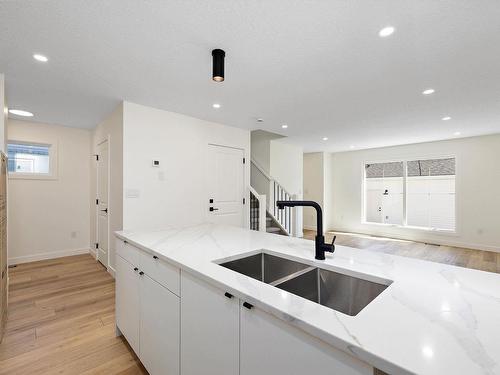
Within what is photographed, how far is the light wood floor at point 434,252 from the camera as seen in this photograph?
4.37 metres

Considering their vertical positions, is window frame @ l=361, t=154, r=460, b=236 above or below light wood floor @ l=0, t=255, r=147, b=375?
above

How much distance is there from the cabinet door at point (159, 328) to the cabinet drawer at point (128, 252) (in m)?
0.16

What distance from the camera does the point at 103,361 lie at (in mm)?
1835

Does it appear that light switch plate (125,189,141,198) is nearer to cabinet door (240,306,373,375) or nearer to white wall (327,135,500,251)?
cabinet door (240,306,373,375)

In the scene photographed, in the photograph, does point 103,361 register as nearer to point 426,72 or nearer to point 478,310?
point 478,310

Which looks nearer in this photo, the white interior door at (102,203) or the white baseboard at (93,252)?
the white interior door at (102,203)

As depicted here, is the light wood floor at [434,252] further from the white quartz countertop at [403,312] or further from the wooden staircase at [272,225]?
the white quartz countertop at [403,312]

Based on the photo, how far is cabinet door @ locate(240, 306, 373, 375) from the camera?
0.65 meters

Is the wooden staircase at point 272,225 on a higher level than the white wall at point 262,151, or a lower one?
lower

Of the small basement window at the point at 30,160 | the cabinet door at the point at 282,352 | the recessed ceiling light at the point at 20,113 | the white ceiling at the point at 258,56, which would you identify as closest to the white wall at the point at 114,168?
the white ceiling at the point at 258,56

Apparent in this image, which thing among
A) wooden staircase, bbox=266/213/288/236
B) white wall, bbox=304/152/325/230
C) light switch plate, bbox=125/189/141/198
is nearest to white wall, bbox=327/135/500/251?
white wall, bbox=304/152/325/230

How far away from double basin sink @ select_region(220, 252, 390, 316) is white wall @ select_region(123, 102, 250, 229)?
7.72ft

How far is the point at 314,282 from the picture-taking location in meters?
1.30

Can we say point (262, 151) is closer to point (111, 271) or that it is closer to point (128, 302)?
point (111, 271)
